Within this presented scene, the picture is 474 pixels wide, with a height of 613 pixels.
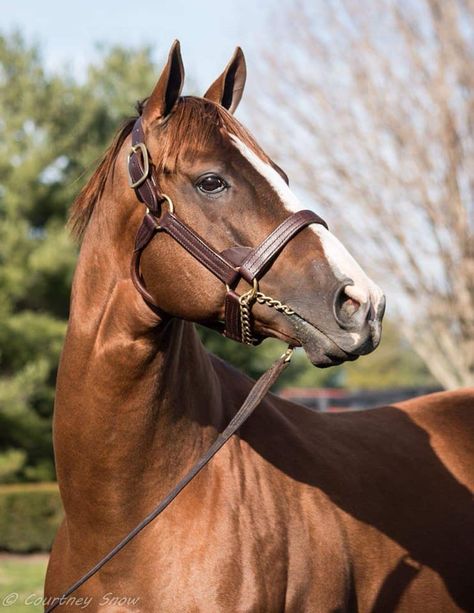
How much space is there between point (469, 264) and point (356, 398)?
123 inches

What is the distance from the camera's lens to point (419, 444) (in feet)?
13.1

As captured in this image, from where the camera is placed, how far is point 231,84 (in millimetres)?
3361

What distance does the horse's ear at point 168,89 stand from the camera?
277cm

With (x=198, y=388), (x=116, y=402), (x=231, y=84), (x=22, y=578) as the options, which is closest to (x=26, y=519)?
(x=22, y=578)

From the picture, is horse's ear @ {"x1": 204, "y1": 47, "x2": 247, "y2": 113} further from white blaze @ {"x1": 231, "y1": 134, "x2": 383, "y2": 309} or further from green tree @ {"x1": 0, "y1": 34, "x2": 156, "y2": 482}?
green tree @ {"x1": 0, "y1": 34, "x2": 156, "y2": 482}

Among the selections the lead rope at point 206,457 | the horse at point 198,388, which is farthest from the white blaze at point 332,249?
the lead rope at point 206,457

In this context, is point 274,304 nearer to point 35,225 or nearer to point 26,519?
point 26,519

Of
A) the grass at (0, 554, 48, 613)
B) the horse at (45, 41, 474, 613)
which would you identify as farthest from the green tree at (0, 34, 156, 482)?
the horse at (45, 41, 474, 613)

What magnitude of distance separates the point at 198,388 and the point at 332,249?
87cm

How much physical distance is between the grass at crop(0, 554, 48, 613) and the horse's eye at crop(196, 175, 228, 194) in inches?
202

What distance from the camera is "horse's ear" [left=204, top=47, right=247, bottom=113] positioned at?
3.28 meters

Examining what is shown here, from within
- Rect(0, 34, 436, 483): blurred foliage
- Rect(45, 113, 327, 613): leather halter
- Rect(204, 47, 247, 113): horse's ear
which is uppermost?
Rect(204, 47, 247, 113): horse's ear

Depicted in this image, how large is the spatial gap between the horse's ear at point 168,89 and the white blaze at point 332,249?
0.92 ft

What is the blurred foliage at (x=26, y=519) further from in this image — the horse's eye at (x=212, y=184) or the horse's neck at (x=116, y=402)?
the horse's eye at (x=212, y=184)
